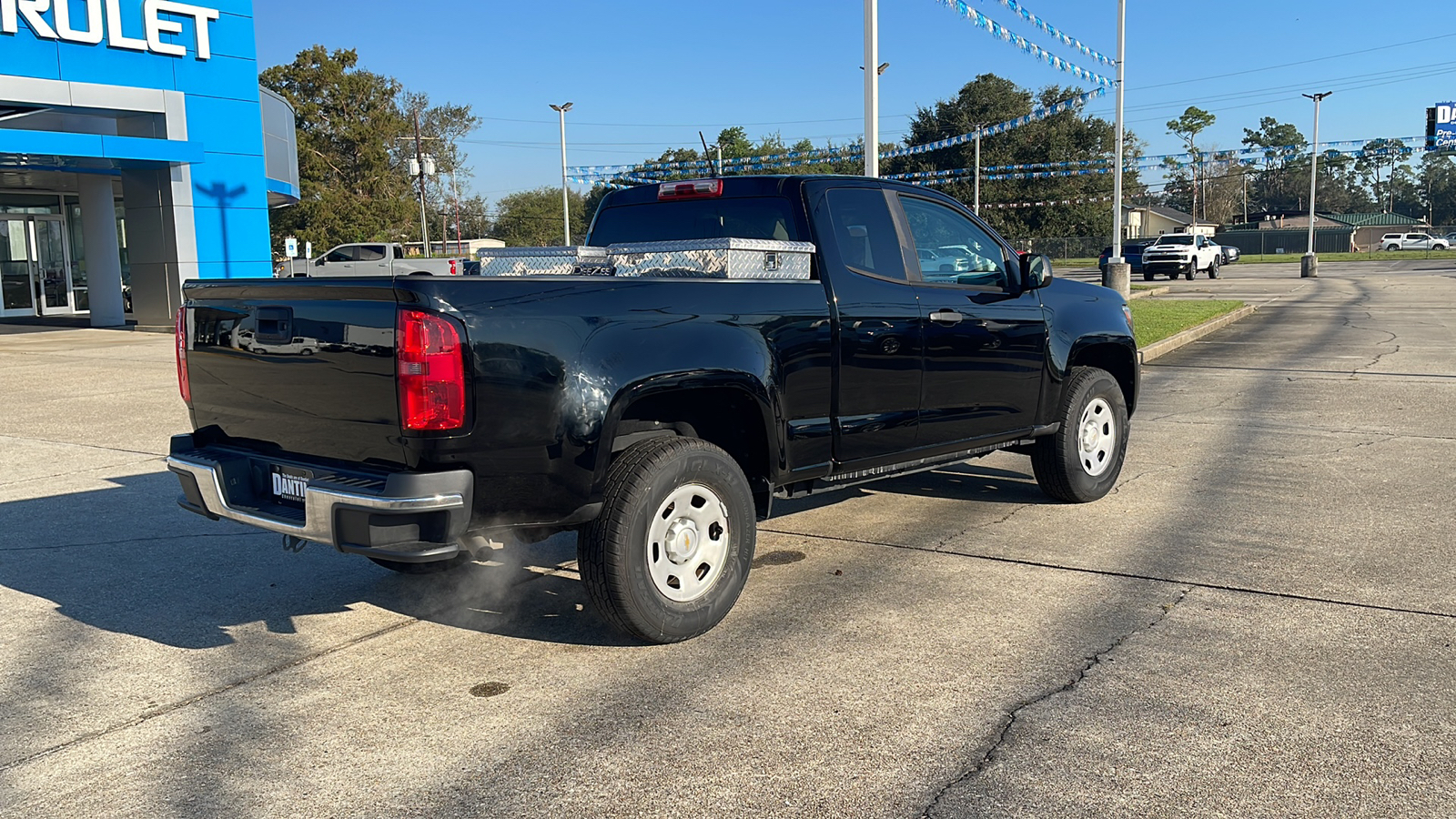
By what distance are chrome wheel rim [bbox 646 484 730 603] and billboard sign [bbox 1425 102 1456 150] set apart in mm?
34011

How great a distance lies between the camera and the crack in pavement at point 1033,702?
10.9 feet

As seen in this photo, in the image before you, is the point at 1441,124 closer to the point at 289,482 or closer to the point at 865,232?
the point at 865,232

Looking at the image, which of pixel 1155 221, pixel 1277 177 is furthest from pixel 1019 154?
pixel 1277 177

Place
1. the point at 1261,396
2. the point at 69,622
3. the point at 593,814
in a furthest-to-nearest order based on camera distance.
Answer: the point at 1261,396, the point at 69,622, the point at 593,814

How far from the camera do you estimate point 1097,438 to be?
23.1 feet

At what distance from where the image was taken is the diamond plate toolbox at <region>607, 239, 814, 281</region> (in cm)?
499

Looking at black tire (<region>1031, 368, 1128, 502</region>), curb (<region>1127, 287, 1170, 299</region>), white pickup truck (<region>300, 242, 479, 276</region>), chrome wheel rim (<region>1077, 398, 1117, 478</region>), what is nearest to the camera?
black tire (<region>1031, 368, 1128, 502</region>)

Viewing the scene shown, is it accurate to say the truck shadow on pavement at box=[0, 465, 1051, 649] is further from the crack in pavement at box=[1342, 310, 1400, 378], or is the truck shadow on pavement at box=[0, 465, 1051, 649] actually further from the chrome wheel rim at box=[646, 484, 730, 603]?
the crack in pavement at box=[1342, 310, 1400, 378]

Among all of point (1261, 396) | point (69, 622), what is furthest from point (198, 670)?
point (1261, 396)

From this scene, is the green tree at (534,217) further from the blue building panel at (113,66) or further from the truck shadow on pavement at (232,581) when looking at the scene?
the truck shadow on pavement at (232,581)

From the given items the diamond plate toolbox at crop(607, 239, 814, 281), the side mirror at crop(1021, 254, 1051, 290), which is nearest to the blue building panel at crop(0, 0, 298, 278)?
the diamond plate toolbox at crop(607, 239, 814, 281)

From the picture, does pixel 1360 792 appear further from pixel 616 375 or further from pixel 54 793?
pixel 54 793

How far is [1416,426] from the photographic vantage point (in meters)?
9.52

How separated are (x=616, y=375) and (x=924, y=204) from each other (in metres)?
2.53
